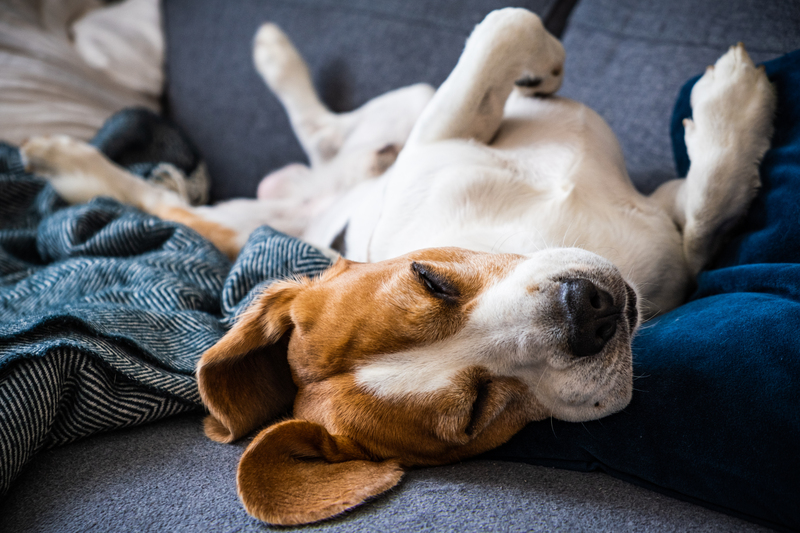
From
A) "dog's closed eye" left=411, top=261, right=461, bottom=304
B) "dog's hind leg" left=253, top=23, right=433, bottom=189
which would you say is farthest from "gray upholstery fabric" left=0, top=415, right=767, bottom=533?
"dog's hind leg" left=253, top=23, right=433, bottom=189

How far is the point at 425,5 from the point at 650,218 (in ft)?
5.33

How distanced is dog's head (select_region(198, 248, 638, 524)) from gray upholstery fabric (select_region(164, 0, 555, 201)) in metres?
1.61

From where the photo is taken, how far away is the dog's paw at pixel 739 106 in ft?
4.79

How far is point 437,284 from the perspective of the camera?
128 centimetres

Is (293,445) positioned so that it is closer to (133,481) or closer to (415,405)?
(415,405)

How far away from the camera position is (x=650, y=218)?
5.35ft

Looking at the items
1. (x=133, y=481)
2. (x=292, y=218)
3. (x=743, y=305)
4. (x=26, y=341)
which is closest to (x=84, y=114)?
(x=292, y=218)

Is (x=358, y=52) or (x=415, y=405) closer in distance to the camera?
(x=415, y=405)

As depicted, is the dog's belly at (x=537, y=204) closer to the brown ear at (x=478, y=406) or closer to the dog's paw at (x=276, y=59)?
the brown ear at (x=478, y=406)

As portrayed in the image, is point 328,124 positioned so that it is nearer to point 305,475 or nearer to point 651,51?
point 651,51

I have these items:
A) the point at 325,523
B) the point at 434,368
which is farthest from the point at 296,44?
the point at 325,523

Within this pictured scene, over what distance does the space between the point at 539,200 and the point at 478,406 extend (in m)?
0.71

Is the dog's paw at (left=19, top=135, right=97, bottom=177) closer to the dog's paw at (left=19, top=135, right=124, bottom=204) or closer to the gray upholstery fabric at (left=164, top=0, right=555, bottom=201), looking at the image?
the dog's paw at (left=19, top=135, right=124, bottom=204)

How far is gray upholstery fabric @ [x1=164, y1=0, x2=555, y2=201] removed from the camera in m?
2.60
